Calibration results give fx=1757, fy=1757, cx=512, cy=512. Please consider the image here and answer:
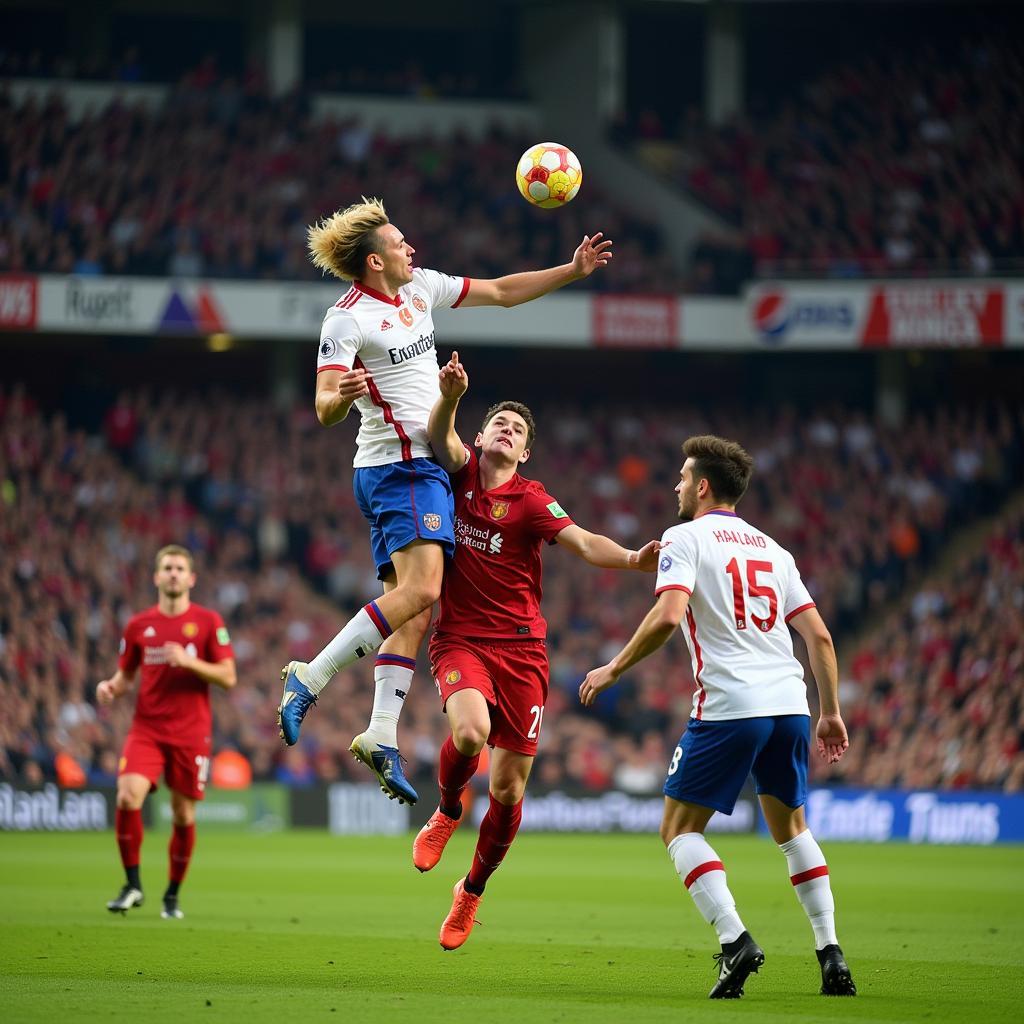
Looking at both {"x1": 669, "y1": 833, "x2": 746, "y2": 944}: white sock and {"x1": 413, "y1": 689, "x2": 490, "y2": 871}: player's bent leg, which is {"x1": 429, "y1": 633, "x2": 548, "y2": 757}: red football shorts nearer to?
{"x1": 413, "y1": 689, "x2": 490, "y2": 871}: player's bent leg

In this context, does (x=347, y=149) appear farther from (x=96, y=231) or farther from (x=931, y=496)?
(x=931, y=496)

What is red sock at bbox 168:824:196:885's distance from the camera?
13.0 meters

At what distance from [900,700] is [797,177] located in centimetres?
1141

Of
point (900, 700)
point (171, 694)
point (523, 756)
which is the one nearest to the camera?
point (523, 756)

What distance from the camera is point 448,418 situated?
30.9ft

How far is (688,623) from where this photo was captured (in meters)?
8.68

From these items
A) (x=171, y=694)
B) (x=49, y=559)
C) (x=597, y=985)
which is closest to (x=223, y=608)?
(x=49, y=559)

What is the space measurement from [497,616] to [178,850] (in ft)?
14.4

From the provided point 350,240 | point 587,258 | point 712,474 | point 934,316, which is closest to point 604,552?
point 712,474

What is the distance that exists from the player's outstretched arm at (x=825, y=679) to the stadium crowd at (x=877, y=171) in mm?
23374

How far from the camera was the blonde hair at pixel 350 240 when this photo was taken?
957 cm

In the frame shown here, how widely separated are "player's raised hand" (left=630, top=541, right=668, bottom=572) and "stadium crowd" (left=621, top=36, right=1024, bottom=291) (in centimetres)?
2269

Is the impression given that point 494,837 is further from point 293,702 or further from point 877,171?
point 877,171

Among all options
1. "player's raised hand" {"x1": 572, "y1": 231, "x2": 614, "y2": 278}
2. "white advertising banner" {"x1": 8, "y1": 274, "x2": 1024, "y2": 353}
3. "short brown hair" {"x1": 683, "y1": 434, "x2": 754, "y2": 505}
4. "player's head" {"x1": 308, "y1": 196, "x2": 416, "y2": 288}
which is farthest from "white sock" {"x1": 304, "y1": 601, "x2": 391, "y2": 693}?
"white advertising banner" {"x1": 8, "y1": 274, "x2": 1024, "y2": 353}
